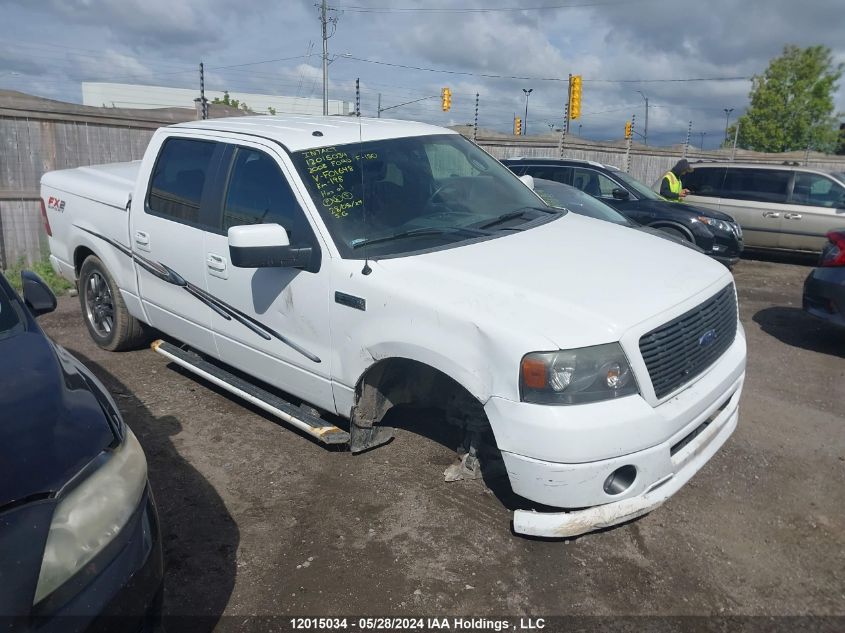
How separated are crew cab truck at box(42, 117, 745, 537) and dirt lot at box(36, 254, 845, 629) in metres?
0.29

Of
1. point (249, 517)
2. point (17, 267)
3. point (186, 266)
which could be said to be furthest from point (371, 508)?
point (17, 267)

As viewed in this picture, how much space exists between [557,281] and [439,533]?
143 centimetres

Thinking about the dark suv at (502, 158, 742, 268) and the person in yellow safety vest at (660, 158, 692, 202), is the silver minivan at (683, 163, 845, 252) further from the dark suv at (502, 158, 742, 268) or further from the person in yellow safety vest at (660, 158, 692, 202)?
the dark suv at (502, 158, 742, 268)

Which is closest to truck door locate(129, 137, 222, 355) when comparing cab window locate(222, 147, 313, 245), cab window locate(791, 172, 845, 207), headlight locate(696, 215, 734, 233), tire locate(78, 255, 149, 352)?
cab window locate(222, 147, 313, 245)

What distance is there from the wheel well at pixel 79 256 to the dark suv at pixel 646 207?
22.2 ft

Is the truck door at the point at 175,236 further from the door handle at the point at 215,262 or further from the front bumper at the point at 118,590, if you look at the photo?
the front bumper at the point at 118,590

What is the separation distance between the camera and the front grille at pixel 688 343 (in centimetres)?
316

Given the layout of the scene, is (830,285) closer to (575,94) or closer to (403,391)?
(403,391)

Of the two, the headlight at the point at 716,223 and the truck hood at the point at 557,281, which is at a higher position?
the truck hood at the point at 557,281

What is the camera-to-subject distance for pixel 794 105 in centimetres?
4056

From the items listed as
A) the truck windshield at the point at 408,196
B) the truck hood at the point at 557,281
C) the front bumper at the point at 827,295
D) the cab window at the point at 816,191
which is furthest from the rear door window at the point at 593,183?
the truck hood at the point at 557,281

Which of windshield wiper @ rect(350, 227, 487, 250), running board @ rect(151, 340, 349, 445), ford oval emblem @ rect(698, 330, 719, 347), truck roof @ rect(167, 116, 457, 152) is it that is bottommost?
running board @ rect(151, 340, 349, 445)

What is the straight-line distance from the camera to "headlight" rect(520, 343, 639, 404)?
297cm

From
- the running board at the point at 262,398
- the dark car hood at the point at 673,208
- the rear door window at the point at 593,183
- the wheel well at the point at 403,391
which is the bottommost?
the running board at the point at 262,398
